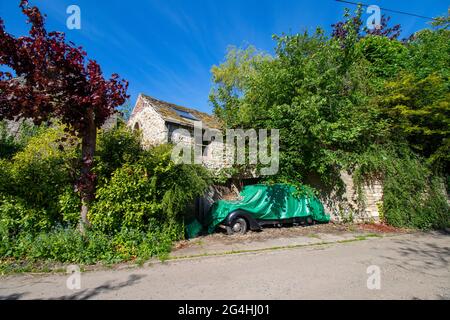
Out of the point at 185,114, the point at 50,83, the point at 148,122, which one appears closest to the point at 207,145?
the point at 185,114

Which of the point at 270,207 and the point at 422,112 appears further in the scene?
the point at 422,112

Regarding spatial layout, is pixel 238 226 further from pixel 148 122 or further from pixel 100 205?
pixel 148 122

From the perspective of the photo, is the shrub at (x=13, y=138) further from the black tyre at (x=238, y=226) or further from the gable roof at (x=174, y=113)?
the black tyre at (x=238, y=226)

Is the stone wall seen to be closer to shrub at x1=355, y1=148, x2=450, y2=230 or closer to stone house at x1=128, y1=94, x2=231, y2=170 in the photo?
stone house at x1=128, y1=94, x2=231, y2=170

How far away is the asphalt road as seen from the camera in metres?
3.72

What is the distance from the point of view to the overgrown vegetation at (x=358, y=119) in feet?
30.0

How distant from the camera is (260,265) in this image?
5.07m

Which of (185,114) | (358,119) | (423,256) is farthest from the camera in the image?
(185,114)

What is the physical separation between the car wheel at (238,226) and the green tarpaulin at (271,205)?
400mm

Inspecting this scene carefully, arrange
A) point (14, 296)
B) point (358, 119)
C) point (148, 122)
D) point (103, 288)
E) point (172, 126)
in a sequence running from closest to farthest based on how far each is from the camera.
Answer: point (14, 296)
point (103, 288)
point (358, 119)
point (172, 126)
point (148, 122)

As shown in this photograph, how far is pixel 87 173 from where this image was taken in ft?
18.5

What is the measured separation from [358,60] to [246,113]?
7.75 metres

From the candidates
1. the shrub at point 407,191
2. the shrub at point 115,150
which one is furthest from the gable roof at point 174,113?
the shrub at point 407,191

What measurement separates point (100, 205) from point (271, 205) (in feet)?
19.1
